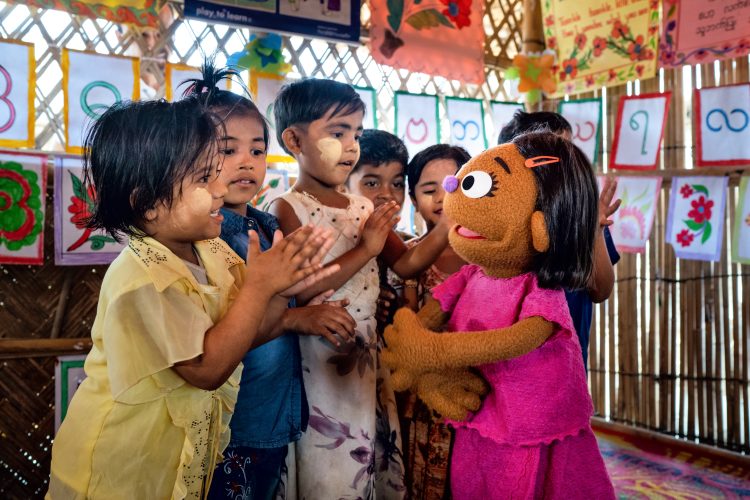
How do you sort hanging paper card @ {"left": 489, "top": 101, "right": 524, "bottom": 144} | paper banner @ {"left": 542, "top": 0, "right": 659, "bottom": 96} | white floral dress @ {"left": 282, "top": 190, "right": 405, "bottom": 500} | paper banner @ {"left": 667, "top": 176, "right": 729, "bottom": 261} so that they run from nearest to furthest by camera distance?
white floral dress @ {"left": 282, "top": 190, "right": 405, "bottom": 500}
paper banner @ {"left": 667, "top": 176, "right": 729, "bottom": 261}
paper banner @ {"left": 542, "top": 0, "right": 659, "bottom": 96}
hanging paper card @ {"left": 489, "top": 101, "right": 524, "bottom": 144}

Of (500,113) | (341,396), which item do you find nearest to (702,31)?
(500,113)

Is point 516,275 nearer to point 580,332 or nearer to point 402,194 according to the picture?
point 580,332

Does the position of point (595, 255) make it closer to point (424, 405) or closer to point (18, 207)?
point (424, 405)

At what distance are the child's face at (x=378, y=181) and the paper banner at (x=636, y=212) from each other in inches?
52.1

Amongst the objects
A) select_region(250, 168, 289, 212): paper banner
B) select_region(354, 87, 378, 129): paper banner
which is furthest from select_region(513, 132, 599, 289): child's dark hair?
select_region(354, 87, 378, 129): paper banner

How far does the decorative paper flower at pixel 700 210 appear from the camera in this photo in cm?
248

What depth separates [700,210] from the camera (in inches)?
98.4

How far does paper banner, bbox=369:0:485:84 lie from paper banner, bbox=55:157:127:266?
1207 mm

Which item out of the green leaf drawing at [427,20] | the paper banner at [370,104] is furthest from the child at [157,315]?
the green leaf drawing at [427,20]

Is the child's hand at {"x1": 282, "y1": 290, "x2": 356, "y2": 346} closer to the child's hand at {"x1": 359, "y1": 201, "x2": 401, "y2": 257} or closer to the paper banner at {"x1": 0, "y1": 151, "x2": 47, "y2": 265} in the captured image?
the child's hand at {"x1": 359, "y1": 201, "x2": 401, "y2": 257}

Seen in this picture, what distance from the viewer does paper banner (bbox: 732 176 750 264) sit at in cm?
239

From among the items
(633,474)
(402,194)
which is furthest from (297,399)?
(633,474)

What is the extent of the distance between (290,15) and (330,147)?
1.13m

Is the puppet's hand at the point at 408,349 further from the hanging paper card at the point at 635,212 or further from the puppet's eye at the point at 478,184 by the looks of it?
the hanging paper card at the point at 635,212
